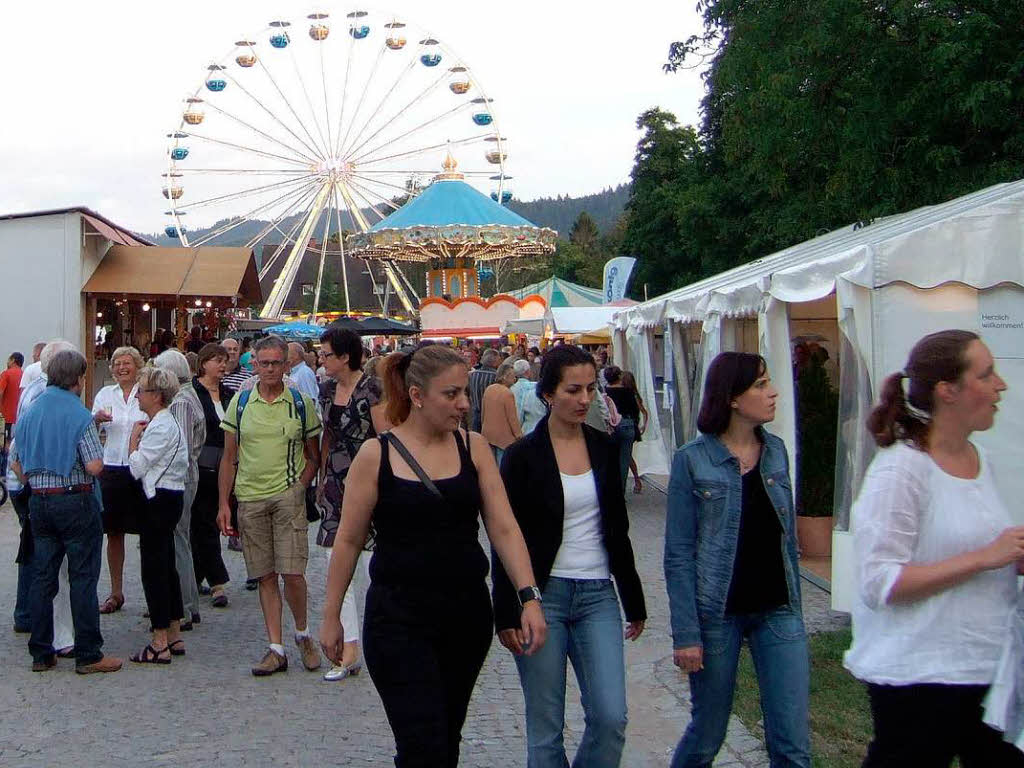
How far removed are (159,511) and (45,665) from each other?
104 cm

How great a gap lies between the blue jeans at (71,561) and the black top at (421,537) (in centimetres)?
343

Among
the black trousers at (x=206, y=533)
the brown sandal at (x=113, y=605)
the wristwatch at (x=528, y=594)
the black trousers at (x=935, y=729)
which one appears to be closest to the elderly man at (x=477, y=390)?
the black trousers at (x=206, y=533)

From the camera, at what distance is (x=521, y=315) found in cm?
4462

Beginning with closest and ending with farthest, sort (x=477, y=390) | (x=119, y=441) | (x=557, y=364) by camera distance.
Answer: (x=557, y=364) → (x=119, y=441) → (x=477, y=390)

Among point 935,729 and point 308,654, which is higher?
point 935,729

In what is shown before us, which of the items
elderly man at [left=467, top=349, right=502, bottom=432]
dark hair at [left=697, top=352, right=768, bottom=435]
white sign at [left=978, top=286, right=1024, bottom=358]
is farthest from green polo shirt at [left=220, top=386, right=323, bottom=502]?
elderly man at [left=467, top=349, right=502, bottom=432]

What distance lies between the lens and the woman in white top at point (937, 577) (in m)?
2.97

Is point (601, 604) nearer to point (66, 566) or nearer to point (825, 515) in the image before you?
point (66, 566)

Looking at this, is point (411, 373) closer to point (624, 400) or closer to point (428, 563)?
point (428, 563)

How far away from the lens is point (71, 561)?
6555 millimetres

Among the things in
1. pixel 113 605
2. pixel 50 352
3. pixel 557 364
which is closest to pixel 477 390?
pixel 113 605

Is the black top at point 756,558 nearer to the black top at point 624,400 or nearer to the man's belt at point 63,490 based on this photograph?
the man's belt at point 63,490

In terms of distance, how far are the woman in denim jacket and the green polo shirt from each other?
123 inches

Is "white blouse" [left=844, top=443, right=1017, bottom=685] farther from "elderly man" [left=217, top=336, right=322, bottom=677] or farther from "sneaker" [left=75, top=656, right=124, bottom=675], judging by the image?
"sneaker" [left=75, top=656, right=124, bottom=675]
